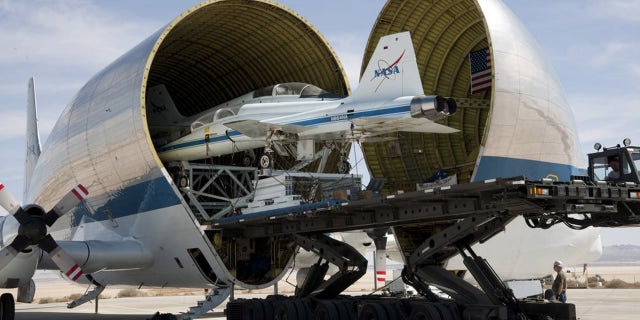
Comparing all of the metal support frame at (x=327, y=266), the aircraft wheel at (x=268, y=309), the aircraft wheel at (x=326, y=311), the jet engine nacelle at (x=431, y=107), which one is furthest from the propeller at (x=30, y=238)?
the jet engine nacelle at (x=431, y=107)

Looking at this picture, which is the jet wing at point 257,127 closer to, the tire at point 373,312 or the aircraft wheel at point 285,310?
the aircraft wheel at point 285,310

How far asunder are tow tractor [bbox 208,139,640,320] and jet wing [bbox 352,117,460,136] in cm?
313

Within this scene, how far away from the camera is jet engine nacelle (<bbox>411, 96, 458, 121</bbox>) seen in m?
18.9

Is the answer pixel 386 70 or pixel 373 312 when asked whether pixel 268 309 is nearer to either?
pixel 373 312

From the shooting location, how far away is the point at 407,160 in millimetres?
24750

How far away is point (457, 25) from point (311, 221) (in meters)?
8.12

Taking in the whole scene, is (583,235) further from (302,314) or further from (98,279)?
(98,279)

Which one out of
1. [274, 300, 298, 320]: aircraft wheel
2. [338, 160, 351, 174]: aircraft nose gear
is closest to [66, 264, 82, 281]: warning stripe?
[274, 300, 298, 320]: aircraft wheel

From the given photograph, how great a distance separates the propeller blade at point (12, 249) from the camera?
19.5 meters

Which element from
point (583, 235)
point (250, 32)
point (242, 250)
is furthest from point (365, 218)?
point (250, 32)

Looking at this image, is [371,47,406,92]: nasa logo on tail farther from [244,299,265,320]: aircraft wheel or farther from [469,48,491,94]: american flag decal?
[244,299,265,320]: aircraft wheel

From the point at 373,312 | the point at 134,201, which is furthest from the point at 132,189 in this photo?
the point at 373,312

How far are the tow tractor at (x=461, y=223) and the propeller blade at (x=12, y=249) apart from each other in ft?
20.8

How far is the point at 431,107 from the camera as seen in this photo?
18906mm
